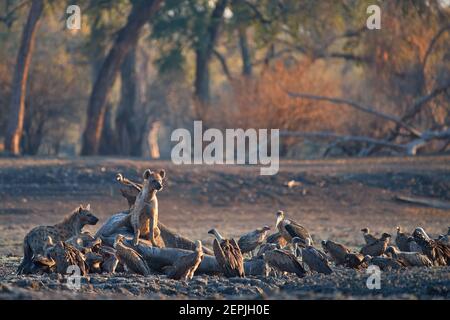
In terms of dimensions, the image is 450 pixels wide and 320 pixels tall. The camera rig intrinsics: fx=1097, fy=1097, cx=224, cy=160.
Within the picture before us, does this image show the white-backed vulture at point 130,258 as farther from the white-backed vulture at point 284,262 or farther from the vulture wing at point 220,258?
the white-backed vulture at point 284,262

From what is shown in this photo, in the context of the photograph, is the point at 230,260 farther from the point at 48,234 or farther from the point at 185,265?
the point at 48,234

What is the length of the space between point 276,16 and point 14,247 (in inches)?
657

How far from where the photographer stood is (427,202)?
2161 cm

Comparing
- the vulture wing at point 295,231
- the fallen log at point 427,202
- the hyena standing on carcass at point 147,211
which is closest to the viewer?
the hyena standing on carcass at point 147,211

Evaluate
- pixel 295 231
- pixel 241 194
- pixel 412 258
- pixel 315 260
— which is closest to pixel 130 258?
pixel 315 260

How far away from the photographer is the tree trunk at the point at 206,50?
3309cm

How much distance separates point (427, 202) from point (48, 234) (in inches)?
457

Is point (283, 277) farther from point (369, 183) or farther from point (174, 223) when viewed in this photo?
point (369, 183)

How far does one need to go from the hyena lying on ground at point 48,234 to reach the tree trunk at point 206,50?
66.7 ft

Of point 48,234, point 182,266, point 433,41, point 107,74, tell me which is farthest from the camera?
point 433,41

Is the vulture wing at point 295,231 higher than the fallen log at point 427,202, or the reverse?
the vulture wing at point 295,231

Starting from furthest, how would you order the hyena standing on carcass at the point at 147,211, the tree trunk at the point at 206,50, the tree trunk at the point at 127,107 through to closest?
the tree trunk at the point at 206,50 < the tree trunk at the point at 127,107 < the hyena standing on carcass at the point at 147,211

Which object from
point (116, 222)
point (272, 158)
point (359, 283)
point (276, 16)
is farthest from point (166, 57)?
point (359, 283)

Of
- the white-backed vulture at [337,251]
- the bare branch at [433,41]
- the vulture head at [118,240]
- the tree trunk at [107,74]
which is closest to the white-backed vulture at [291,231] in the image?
the white-backed vulture at [337,251]
